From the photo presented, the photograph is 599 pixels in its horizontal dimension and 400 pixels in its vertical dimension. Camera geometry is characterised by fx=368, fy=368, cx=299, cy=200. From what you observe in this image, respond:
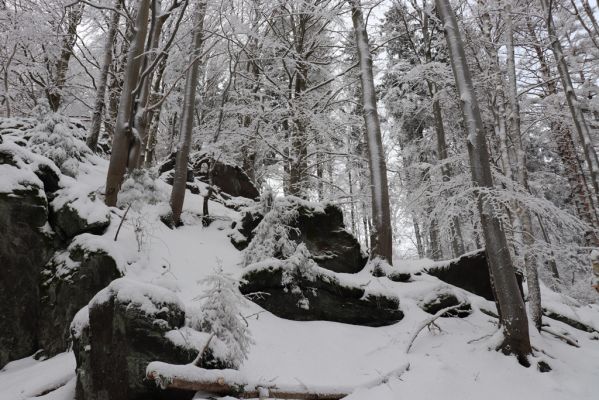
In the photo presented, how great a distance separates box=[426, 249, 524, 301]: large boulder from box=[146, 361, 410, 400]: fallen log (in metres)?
4.85

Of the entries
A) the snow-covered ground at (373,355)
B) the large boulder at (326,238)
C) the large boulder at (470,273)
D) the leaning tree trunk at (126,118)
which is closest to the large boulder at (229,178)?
the large boulder at (326,238)

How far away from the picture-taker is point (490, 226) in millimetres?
5934

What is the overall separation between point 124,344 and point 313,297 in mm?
3407

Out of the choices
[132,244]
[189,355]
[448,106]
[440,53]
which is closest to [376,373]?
[189,355]

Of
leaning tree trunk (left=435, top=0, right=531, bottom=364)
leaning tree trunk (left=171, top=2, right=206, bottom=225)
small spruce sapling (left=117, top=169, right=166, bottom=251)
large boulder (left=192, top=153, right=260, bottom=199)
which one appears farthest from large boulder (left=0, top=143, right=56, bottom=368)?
leaning tree trunk (left=435, top=0, right=531, bottom=364)

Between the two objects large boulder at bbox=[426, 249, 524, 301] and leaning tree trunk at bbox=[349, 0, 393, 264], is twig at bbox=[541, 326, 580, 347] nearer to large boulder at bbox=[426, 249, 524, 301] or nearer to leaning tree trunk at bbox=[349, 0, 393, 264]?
large boulder at bbox=[426, 249, 524, 301]

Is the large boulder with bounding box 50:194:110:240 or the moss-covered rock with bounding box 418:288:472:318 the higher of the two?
the large boulder with bounding box 50:194:110:240

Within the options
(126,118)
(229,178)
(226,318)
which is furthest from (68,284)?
(229,178)

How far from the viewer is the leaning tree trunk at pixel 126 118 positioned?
703 cm

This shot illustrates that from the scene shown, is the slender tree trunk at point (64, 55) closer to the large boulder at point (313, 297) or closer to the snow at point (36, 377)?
the snow at point (36, 377)

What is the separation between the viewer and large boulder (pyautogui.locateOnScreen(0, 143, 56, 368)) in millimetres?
5812

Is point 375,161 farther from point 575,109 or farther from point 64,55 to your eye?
point 64,55

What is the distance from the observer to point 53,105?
11930 millimetres

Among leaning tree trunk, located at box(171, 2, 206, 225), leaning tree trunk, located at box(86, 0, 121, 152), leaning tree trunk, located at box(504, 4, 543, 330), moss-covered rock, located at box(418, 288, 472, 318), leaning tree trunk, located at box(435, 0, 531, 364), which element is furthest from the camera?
leaning tree trunk, located at box(86, 0, 121, 152)
